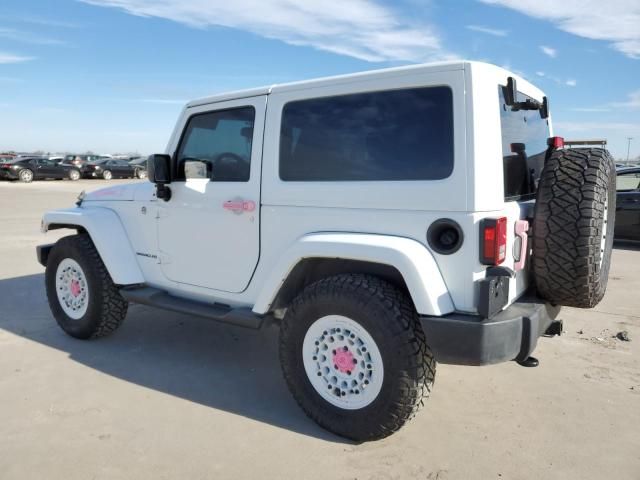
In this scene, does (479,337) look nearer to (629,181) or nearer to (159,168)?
(159,168)

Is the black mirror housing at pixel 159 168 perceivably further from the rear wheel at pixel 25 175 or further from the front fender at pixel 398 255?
the rear wheel at pixel 25 175

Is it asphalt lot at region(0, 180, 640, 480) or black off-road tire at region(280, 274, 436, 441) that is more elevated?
black off-road tire at region(280, 274, 436, 441)

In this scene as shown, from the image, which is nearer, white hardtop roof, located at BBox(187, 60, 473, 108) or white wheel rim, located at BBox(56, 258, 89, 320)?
white hardtop roof, located at BBox(187, 60, 473, 108)

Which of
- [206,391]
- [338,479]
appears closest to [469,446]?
[338,479]

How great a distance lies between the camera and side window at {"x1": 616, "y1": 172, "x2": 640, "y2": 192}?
942 cm

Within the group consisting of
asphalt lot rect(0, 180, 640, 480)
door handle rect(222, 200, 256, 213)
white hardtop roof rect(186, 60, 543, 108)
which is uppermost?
white hardtop roof rect(186, 60, 543, 108)

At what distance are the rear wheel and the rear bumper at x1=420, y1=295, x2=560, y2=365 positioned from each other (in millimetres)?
30147

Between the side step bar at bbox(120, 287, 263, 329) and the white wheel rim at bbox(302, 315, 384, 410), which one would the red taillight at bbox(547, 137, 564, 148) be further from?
the side step bar at bbox(120, 287, 263, 329)

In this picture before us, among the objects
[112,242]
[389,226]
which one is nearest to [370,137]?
[389,226]

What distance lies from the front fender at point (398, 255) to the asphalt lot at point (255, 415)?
2.89 ft

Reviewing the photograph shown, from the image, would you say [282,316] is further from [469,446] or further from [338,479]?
[469,446]

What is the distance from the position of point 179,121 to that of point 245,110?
747 millimetres

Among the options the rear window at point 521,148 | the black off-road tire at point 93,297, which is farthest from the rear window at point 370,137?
the black off-road tire at point 93,297

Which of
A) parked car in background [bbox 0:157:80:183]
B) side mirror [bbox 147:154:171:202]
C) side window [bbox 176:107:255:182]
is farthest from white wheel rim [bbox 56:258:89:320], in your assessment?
parked car in background [bbox 0:157:80:183]
